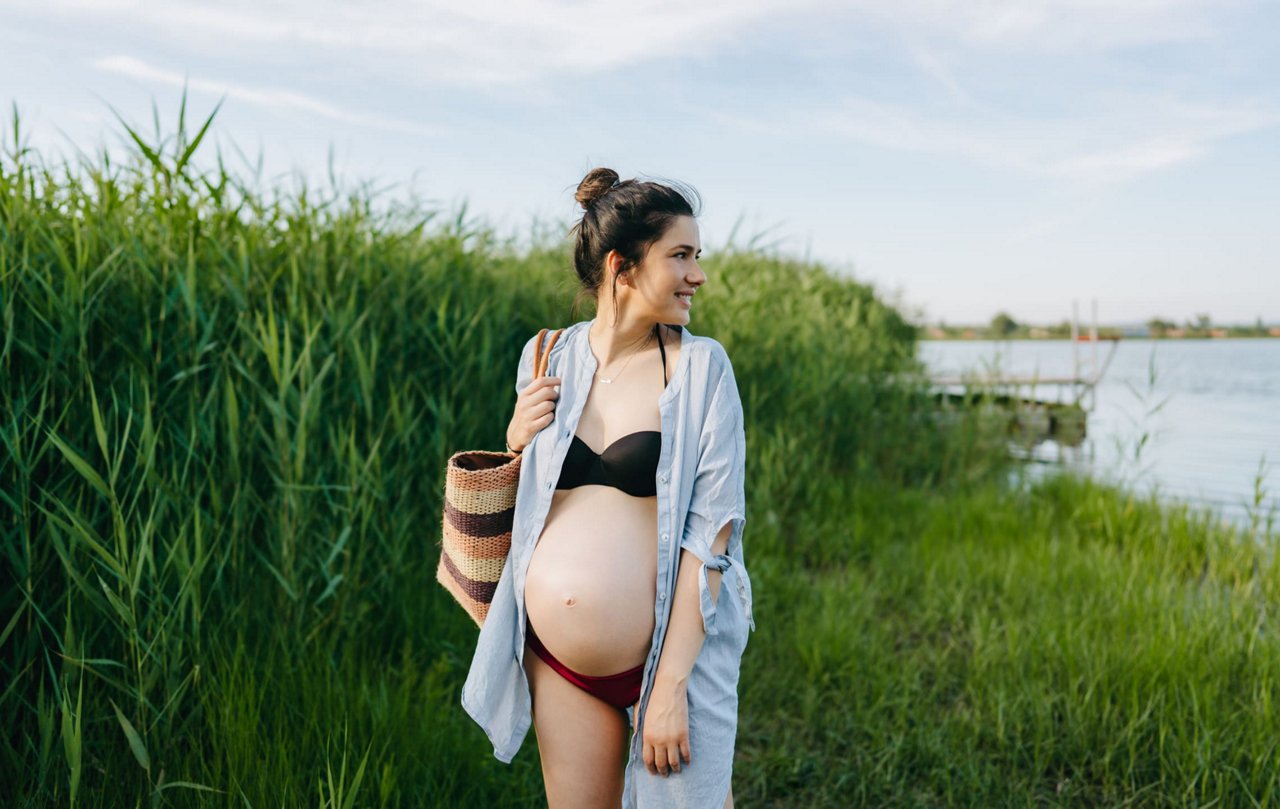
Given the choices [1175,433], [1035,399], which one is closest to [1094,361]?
[1175,433]

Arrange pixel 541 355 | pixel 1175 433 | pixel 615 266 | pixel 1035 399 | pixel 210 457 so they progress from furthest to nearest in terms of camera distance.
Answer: pixel 1175 433, pixel 1035 399, pixel 210 457, pixel 541 355, pixel 615 266

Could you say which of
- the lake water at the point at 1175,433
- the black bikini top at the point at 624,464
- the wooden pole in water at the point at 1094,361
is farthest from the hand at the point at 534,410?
the wooden pole in water at the point at 1094,361

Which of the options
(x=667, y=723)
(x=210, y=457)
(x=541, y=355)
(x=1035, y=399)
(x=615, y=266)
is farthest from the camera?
(x=1035, y=399)

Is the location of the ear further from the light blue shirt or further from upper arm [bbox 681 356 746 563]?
upper arm [bbox 681 356 746 563]

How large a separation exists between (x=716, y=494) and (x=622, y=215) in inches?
25.2

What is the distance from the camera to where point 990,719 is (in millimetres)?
3252

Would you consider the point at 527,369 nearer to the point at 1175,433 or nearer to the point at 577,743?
the point at 577,743

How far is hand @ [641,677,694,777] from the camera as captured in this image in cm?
168

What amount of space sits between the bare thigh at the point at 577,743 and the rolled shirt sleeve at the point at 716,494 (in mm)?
353

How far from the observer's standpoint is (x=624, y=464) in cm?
→ 179

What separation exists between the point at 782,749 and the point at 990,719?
826 millimetres

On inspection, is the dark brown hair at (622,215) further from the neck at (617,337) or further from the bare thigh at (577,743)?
the bare thigh at (577,743)

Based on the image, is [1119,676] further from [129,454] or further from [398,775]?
[129,454]

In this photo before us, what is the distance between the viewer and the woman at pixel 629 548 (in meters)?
1.73
